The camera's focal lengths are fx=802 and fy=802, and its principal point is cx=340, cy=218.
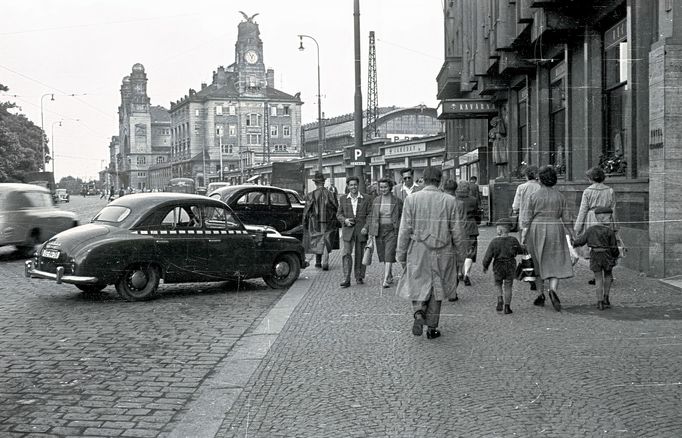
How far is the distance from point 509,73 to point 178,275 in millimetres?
17885

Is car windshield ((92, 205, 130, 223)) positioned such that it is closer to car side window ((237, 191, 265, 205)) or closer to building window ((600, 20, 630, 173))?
car side window ((237, 191, 265, 205))

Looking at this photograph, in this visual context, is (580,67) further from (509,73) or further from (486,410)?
(486,410)

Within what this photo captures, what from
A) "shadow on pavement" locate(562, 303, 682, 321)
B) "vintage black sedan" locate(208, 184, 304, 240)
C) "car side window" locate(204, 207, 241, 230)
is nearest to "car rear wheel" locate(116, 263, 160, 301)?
"car side window" locate(204, 207, 241, 230)

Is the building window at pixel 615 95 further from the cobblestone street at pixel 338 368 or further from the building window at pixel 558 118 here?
the cobblestone street at pixel 338 368

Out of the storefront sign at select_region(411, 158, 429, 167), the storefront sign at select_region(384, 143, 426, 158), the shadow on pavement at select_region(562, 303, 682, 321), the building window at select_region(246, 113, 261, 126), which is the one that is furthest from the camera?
the building window at select_region(246, 113, 261, 126)

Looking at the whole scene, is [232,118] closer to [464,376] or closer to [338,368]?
[338,368]

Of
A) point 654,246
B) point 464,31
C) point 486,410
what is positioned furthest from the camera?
point 464,31

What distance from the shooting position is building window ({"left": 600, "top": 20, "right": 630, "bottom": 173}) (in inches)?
634

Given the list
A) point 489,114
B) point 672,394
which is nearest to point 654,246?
point 672,394

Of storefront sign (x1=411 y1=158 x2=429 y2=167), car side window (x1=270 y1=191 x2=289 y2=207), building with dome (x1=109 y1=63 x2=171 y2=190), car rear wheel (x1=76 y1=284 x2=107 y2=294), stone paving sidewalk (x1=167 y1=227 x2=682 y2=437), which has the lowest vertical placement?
stone paving sidewalk (x1=167 y1=227 x2=682 y2=437)

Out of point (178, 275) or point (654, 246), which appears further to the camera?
point (654, 246)

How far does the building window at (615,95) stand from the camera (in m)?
16.1

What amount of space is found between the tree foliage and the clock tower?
43857 mm

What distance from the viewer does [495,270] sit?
9336mm
